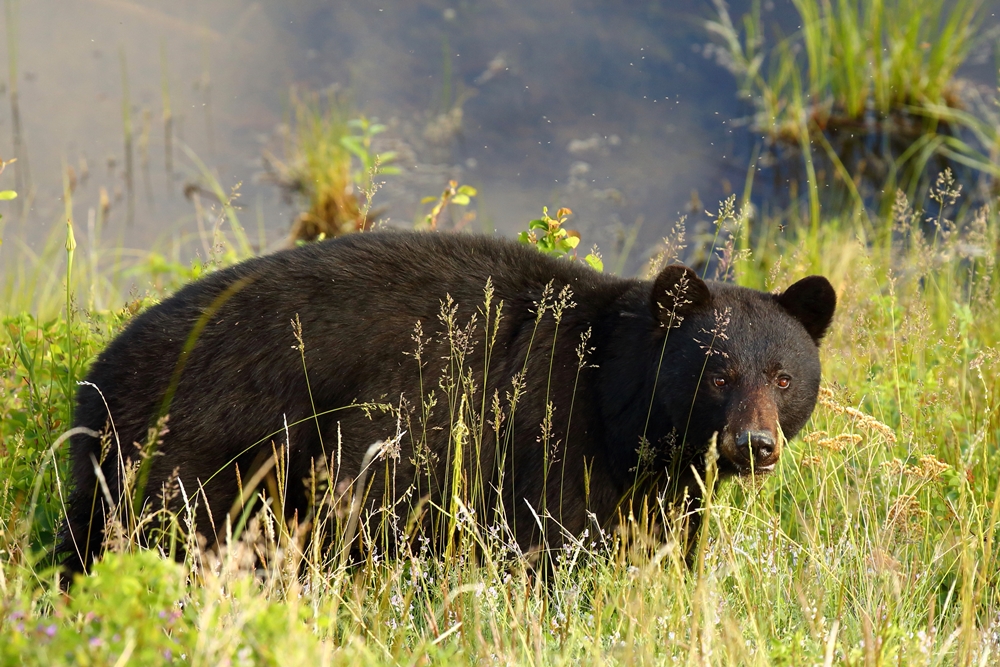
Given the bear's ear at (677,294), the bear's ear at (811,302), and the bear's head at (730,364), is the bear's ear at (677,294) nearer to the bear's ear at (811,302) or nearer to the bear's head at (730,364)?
the bear's head at (730,364)

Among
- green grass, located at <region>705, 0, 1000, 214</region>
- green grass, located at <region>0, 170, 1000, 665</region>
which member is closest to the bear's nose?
green grass, located at <region>0, 170, 1000, 665</region>

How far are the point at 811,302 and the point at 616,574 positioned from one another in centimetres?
138

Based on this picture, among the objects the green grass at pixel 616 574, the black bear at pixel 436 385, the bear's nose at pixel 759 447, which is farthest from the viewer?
the black bear at pixel 436 385

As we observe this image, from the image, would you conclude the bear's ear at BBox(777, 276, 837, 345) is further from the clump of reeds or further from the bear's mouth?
the clump of reeds

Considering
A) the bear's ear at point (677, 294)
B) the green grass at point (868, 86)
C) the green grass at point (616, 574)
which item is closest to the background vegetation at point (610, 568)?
the green grass at point (616, 574)

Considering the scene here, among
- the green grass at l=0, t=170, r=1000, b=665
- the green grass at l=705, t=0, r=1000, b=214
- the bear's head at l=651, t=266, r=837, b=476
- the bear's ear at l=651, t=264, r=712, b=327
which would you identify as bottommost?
the green grass at l=0, t=170, r=1000, b=665

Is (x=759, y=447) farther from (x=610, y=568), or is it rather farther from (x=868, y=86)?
(x=868, y=86)

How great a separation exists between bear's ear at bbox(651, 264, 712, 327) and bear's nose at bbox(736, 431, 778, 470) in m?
0.46

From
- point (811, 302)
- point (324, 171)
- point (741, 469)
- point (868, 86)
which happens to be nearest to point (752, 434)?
point (741, 469)

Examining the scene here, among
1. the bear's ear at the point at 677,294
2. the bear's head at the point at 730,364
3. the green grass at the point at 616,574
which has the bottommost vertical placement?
the green grass at the point at 616,574

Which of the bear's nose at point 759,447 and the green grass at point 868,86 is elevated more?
the green grass at point 868,86

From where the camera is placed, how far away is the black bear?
346cm

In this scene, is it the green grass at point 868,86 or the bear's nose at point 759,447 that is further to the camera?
the green grass at point 868,86

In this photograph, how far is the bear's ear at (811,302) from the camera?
12.2 feet
